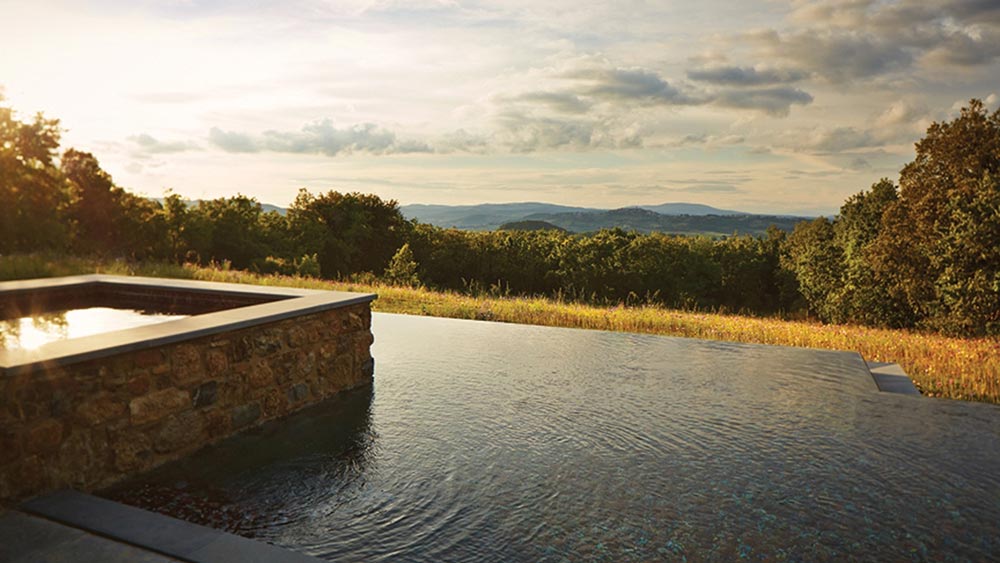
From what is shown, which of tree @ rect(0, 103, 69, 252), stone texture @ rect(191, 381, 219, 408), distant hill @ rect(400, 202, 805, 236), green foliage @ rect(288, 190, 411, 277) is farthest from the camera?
distant hill @ rect(400, 202, 805, 236)

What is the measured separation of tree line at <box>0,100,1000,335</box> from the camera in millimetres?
19734

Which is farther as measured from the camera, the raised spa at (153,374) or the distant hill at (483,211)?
the distant hill at (483,211)

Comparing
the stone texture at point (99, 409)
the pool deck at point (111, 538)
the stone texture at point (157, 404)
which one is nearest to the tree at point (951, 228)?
the stone texture at point (157, 404)

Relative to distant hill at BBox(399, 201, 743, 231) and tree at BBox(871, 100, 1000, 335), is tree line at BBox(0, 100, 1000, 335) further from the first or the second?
distant hill at BBox(399, 201, 743, 231)

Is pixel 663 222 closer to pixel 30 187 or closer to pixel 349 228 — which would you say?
pixel 349 228

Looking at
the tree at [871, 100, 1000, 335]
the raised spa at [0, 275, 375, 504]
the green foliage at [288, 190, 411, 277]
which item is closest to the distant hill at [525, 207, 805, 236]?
the green foliage at [288, 190, 411, 277]

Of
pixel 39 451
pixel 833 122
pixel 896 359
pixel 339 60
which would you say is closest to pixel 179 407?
pixel 39 451

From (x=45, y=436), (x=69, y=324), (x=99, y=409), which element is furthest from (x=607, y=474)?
(x=69, y=324)

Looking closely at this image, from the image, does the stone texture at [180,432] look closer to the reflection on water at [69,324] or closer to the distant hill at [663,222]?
the reflection on water at [69,324]

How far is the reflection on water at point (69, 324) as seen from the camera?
5449 mm

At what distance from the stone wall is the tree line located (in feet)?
21.8

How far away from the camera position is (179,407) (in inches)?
167

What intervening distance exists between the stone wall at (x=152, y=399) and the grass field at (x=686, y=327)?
6.15 m

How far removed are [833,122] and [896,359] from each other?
915cm
